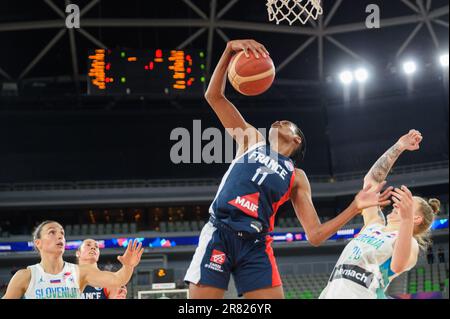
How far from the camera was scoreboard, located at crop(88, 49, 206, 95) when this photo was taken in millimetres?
19500

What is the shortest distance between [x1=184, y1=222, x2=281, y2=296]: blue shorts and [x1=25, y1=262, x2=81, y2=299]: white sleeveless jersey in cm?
132

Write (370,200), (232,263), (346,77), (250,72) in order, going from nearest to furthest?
(370,200), (232,263), (250,72), (346,77)

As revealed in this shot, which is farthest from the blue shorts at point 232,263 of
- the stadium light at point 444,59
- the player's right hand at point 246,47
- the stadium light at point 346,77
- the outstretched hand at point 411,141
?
the stadium light at point 346,77

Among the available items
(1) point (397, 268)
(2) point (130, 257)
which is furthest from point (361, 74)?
(1) point (397, 268)

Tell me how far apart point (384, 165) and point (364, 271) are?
1142mm

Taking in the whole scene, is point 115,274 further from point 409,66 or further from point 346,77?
point 409,66

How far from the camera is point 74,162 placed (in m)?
26.3

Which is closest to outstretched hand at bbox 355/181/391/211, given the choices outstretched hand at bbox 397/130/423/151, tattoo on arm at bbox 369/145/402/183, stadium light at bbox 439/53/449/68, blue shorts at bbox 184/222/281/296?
blue shorts at bbox 184/222/281/296

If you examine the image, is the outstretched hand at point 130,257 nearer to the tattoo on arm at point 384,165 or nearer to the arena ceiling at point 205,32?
the tattoo on arm at point 384,165

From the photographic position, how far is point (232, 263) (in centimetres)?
422

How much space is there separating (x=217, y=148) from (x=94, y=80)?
22.2 feet
